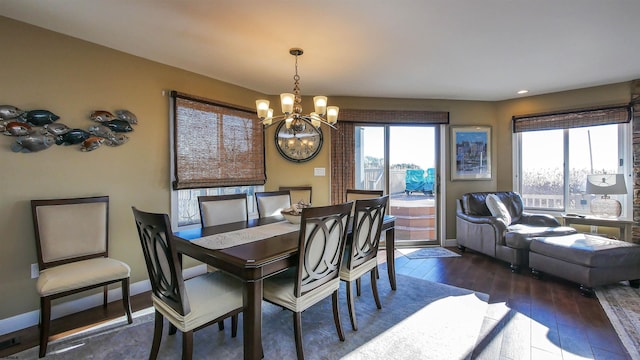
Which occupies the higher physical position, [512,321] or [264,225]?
[264,225]

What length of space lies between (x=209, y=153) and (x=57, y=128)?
1.46 m

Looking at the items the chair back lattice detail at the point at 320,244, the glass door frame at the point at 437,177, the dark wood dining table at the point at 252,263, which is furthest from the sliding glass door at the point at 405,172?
the dark wood dining table at the point at 252,263

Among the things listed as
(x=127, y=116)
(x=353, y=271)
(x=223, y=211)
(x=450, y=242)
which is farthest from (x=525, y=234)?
(x=127, y=116)

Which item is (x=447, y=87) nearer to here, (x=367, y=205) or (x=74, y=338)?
(x=367, y=205)

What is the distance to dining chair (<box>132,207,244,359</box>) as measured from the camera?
5.10ft

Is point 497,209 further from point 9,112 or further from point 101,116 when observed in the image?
point 9,112

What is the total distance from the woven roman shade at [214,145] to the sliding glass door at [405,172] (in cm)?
173

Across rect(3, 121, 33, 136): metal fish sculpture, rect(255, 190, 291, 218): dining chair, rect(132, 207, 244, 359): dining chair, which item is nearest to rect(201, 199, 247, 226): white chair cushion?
rect(255, 190, 291, 218): dining chair

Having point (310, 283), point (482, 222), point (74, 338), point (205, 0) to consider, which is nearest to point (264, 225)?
point (310, 283)

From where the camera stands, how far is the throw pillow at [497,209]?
159 inches

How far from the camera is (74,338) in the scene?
7.09 ft

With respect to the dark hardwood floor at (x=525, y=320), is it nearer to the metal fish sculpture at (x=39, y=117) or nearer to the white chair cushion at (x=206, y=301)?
the white chair cushion at (x=206, y=301)

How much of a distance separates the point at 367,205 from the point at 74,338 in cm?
250

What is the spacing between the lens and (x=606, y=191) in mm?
3756
